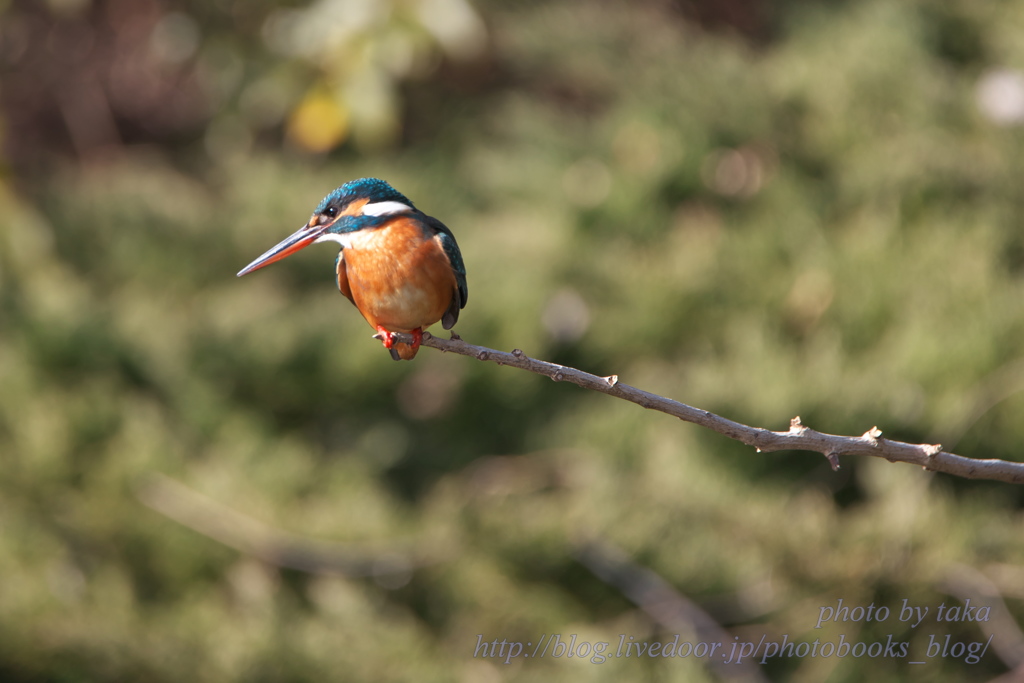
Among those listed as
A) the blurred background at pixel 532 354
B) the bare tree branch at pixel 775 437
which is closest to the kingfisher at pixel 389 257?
the bare tree branch at pixel 775 437

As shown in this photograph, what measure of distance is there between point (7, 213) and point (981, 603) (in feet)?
13.4

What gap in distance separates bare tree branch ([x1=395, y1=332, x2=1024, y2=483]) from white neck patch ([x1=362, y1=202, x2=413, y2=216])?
35cm

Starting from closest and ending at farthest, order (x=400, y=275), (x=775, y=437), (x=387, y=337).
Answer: (x=775, y=437) → (x=400, y=275) → (x=387, y=337)

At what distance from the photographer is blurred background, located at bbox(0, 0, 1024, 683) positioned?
2.70 meters

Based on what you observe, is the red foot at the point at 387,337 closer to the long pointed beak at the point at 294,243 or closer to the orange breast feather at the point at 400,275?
the orange breast feather at the point at 400,275

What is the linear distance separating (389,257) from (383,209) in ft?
0.29

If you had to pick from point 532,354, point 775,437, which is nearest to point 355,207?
point 775,437

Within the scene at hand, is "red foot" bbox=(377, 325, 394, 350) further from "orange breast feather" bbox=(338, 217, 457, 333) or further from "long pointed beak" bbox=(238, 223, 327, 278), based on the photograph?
"long pointed beak" bbox=(238, 223, 327, 278)

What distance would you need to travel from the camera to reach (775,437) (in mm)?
1099

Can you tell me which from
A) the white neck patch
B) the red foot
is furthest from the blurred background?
the white neck patch

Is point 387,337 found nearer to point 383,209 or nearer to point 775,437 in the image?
point 383,209

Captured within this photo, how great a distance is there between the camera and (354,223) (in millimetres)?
1410

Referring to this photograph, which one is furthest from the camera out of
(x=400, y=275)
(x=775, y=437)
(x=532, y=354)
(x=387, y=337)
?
(x=532, y=354)

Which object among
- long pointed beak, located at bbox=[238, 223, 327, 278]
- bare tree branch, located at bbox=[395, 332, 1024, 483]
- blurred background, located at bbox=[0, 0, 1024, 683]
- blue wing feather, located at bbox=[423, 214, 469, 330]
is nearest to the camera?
bare tree branch, located at bbox=[395, 332, 1024, 483]
